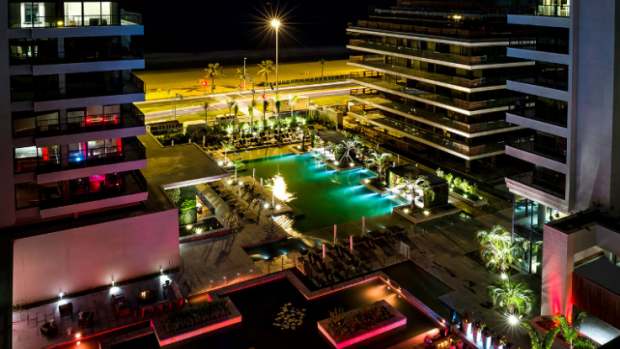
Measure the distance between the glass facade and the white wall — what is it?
24.1 m

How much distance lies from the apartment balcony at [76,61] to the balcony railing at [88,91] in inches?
57.7

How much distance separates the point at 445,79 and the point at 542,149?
23.5 meters

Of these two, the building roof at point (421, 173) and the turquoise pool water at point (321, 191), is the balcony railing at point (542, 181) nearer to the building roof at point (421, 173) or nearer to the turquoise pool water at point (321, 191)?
the building roof at point (421, 173)

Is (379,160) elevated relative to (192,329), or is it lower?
elevated

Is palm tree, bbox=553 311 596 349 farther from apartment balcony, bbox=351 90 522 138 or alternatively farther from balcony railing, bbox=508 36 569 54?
apartment balcony, bbox=351 90 522 138

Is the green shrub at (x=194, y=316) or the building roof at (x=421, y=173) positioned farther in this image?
Result: the building roof at (x=421, y=173)

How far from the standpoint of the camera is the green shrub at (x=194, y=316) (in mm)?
33875

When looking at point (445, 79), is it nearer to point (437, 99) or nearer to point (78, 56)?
point (437, 99)

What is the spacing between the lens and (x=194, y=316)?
113ft

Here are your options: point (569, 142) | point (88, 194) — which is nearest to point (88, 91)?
point (88, 194)

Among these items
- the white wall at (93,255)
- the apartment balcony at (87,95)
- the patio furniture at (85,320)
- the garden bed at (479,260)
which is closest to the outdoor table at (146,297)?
the patio furniture at (85,320)

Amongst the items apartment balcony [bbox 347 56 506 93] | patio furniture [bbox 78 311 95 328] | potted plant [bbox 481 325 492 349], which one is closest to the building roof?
apartment balcony [bbox 347 56 506 93]

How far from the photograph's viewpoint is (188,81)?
440 feet

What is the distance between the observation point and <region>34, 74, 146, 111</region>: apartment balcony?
36.3 metres
